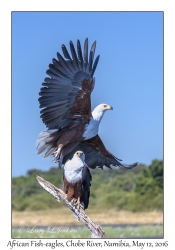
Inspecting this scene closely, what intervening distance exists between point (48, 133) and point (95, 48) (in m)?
1.59

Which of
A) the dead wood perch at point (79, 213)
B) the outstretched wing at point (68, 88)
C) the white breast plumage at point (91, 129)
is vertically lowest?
the dead wood perch at point (79, 213)

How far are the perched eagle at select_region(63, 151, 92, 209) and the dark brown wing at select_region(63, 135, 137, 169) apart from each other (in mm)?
539

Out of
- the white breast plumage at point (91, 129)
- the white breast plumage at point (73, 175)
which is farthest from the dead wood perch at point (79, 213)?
the white breast plumage at point (91, 129)

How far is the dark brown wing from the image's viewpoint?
427 inches

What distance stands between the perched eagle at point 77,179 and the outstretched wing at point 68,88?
26.2 inches

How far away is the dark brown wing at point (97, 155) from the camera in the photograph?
1084 cm

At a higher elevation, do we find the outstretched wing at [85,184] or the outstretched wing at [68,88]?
the outstretched wing at [68,88]

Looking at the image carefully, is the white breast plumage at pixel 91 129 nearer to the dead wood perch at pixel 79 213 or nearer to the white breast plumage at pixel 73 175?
the white breast plumage at pixel 73 175

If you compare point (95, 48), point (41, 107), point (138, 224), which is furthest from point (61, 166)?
point (138, 224)

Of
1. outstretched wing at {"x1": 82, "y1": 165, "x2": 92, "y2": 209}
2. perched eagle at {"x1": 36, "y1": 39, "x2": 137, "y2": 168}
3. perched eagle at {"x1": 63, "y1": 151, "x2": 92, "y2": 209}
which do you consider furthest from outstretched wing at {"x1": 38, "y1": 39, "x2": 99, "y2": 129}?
outstretched wing at {"x1": 82, "y1": 165, "x2": 92, "y2": 209}

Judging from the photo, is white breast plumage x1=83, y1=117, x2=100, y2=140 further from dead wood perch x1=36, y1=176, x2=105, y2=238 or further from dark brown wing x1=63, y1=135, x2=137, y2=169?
dead wood perch x1=36, y1=176, x2=105, y2=238

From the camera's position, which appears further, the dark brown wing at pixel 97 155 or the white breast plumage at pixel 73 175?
the dark brown wing at pixel 97 155
